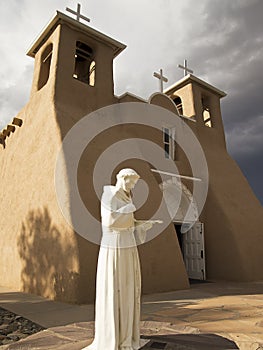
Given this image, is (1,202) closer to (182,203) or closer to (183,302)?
(182,203)

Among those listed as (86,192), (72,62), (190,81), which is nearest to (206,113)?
(190,81)

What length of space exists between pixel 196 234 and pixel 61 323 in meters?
7.36

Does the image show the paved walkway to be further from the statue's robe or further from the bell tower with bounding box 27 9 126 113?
the bell tower with bounding box 27 9 126 113

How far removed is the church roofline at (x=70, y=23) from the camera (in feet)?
33.4

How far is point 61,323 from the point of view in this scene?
466cm

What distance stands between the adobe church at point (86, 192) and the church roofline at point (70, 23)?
0.04 metres

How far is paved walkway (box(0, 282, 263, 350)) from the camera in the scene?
11.3ft

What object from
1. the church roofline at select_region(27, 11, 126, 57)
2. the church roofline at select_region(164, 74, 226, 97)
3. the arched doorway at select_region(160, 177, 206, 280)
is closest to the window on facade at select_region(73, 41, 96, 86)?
the church roofline at select_region(27, 11, 126, 57)

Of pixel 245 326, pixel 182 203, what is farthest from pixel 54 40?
pixel 245 326

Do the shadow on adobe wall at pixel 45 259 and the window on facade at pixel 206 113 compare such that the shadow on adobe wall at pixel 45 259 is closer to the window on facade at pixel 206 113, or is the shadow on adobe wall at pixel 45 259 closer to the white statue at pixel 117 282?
the white statue at pixel 117 282

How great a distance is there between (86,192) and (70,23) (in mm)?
6670

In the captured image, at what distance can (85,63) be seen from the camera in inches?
488

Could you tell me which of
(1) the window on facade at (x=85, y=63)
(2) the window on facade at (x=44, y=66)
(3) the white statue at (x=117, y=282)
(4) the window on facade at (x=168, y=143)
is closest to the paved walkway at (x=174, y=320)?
(3) the white statue at (x=117, y=282)

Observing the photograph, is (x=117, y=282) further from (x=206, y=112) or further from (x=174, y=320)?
(x=206, y=112)
